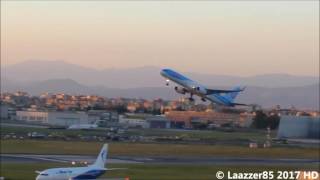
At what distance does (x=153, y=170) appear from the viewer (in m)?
77.6

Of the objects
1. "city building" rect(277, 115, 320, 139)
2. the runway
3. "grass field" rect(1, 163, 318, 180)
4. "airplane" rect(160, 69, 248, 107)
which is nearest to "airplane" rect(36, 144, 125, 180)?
"grass field" rect(1, 163, 318, 180)

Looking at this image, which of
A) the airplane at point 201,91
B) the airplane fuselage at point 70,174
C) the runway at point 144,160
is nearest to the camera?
the airplane at point 201,91

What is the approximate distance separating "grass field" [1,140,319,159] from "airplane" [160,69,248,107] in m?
62.8

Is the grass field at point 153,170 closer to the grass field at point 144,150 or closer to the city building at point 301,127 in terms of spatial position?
the grass field at point 144,150

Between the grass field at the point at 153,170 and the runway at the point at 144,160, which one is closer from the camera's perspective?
the grass field at the point at 153,170

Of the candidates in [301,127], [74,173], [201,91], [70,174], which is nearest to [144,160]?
[74,173]

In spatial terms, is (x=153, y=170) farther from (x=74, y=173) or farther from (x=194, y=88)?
(x=194, y=88)

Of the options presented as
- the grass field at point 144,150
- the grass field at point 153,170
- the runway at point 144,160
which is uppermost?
the grass field at point 144,150

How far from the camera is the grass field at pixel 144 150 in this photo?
107 m

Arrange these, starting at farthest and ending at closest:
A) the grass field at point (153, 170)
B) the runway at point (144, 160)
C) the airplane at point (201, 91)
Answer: the runway at point (144, 160)
the grass field at point (153, 170)
the airplane at point (201, 91)

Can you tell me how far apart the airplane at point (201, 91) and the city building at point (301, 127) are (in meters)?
150

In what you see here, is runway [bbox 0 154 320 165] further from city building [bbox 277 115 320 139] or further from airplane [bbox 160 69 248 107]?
city building [bbox 277 115 320 139]

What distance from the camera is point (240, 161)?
94312mm

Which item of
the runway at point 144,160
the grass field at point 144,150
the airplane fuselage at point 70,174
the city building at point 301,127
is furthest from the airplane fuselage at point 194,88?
the city building at point 301,127
